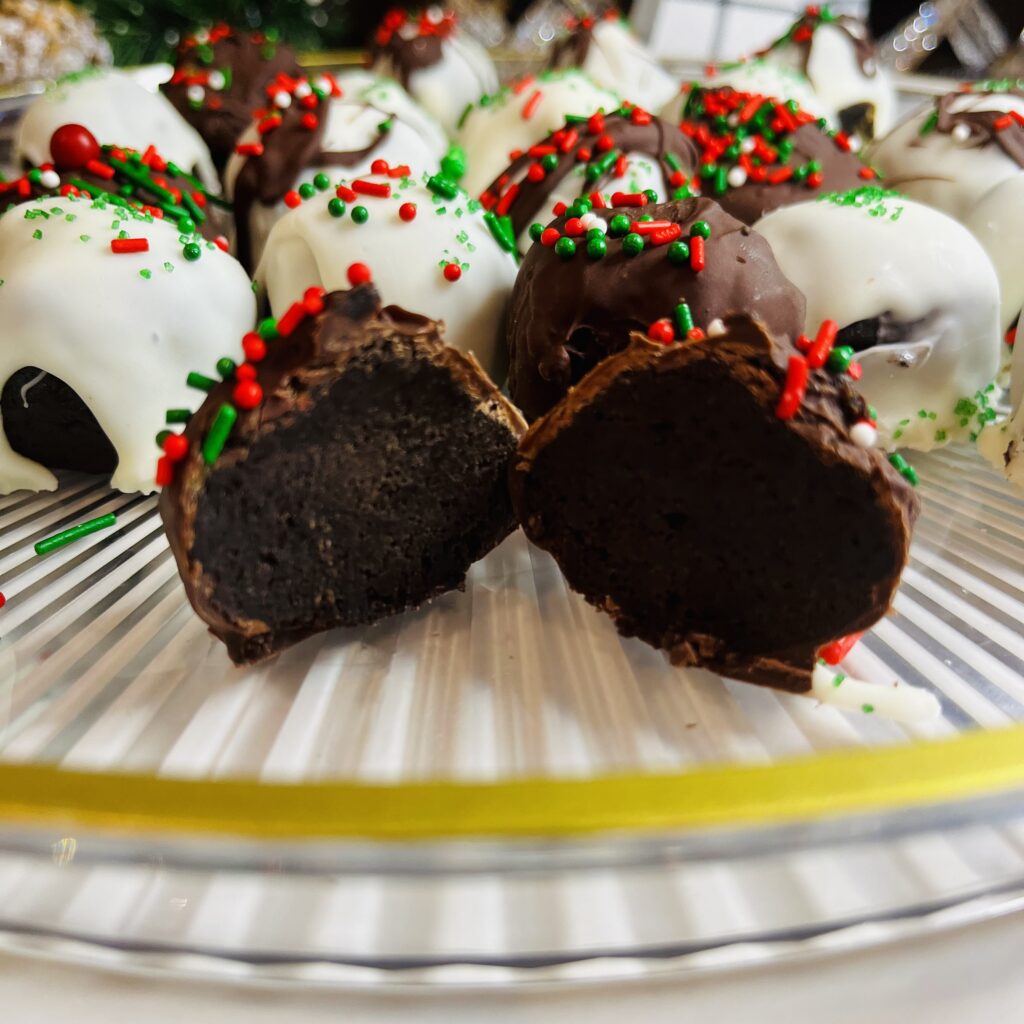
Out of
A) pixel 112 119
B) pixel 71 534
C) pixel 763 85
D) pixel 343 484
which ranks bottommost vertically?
pixel 71 534

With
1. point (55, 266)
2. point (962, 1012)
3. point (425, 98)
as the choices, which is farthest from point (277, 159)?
point (962, 1012)

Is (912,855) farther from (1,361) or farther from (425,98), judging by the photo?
(425,98)

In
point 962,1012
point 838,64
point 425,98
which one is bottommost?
point 962,1012

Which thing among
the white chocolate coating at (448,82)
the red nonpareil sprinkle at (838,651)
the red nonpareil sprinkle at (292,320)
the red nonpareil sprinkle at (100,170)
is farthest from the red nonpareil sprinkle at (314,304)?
the white chocolate coating at (448,82)

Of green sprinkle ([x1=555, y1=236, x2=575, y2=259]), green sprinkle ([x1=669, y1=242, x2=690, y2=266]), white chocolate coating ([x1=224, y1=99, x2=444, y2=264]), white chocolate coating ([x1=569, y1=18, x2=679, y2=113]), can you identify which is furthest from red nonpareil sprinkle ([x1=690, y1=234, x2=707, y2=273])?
white chocolate coating ([x1=569, y1=18, x2=679, y2=113])

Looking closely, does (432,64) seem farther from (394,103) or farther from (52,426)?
(52,426)

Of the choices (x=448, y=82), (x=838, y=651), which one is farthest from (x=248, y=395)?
(x=448, y=82)
